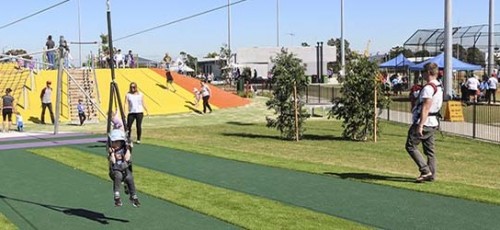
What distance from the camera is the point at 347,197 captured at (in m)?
9.25

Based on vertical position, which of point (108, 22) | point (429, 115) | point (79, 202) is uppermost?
point (108, 22)

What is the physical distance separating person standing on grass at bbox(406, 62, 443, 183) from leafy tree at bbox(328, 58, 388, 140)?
8.68m

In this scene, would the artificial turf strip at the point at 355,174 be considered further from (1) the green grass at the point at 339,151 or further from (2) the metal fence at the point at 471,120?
(2) the metal fence at the point at 471,120

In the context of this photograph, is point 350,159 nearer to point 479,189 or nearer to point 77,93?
point 479,189

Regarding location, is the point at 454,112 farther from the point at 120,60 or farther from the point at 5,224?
the point at 120,60

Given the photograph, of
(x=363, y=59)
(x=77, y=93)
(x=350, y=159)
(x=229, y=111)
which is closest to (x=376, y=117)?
(x=363, y=59)

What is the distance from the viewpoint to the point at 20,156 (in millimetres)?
15461

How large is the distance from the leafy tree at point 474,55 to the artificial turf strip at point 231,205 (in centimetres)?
3945

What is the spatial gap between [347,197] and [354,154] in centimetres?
628

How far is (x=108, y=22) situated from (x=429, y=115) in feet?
16.5

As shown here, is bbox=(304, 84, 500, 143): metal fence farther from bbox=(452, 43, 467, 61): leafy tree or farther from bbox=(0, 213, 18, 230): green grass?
bbox=(452, 43, 467, 61): leafy tree

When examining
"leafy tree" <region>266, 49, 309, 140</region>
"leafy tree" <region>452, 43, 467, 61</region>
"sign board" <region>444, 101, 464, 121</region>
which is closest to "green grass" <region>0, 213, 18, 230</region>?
"leafy tree" <region>266, 49, 309, 140</region>

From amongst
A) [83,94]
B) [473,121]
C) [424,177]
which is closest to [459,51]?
[473,121]

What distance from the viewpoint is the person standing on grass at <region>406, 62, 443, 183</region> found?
973 centimetres
